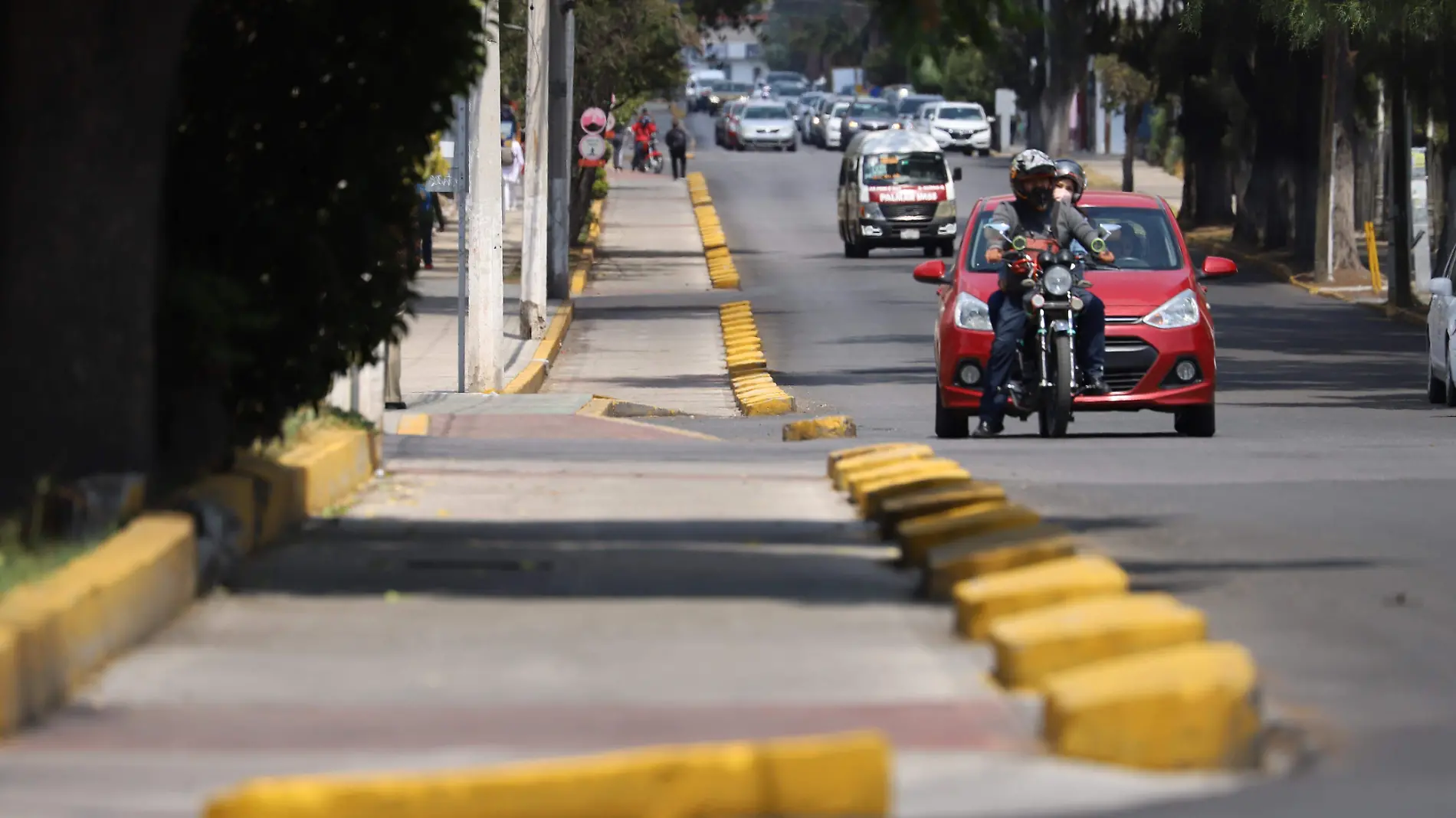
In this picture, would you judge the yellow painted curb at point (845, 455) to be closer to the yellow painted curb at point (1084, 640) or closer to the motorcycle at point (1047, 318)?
the motorcycle at point (1047, 318)

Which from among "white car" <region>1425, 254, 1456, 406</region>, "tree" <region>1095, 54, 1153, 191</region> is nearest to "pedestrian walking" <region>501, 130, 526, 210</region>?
"tree" <region>1095, 54, 1153, 191</region>

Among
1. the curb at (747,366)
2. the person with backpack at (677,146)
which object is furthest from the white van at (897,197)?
the person with backpack at (677,146)

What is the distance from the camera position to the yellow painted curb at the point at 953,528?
913cm

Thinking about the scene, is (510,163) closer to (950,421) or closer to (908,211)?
(908,211)

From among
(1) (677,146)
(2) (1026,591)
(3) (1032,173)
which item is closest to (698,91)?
(1) (677,146)

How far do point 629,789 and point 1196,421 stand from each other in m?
12.4

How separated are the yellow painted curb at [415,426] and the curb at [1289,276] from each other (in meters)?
20.9

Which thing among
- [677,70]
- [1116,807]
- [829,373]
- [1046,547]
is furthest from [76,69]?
[677,70]

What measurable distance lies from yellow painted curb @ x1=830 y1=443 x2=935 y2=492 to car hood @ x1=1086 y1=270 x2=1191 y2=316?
3820mm

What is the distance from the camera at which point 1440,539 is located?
10.0 meters

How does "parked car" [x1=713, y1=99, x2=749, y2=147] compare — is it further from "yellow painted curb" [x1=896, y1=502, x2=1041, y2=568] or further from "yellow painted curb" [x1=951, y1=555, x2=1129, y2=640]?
"yellow painted curb" [x1=951, y1=555, x2=1129, y2=640]

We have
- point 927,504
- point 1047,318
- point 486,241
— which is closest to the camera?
point 927,504

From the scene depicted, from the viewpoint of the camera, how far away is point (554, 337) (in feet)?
105

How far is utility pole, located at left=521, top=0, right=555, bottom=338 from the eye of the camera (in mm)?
31750
